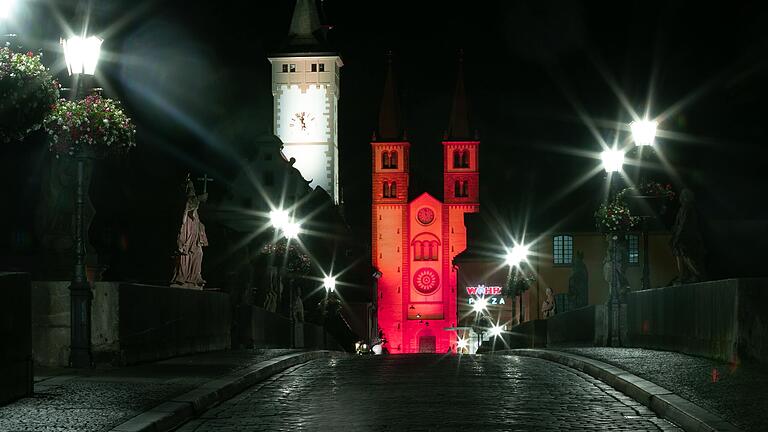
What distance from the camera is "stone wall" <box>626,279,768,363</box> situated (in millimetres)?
17161

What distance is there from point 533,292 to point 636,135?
192 feet

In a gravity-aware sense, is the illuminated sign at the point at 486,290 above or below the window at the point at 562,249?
below

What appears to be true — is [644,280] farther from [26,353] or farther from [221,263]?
[221,263]

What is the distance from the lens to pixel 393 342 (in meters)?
123

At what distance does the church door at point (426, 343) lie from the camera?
4887 inches

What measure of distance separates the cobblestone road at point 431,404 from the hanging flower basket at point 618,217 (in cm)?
901

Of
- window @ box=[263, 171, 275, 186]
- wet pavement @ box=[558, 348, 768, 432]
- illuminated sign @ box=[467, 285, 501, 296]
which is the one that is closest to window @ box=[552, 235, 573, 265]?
illuminated sign @ box=[467, 285, 501, 296]

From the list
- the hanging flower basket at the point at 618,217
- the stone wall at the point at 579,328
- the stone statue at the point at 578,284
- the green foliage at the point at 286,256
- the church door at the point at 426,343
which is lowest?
the church door at the point at 426,343

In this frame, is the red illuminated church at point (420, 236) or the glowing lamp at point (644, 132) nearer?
the glowing lamp at point (644, 132)

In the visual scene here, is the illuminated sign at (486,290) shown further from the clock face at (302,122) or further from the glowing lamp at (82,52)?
the glowing lamp at (82,52)

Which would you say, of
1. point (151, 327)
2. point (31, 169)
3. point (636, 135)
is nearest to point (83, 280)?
point (151, 327)

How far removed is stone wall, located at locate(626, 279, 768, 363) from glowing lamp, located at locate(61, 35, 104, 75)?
9102 millimetres

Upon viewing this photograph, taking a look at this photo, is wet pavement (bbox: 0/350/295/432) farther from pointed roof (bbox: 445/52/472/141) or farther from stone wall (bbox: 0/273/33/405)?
pointed roof (bbox: 445/52/472/141)

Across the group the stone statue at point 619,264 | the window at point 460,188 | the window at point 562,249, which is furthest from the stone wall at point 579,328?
the window at point 460,188
